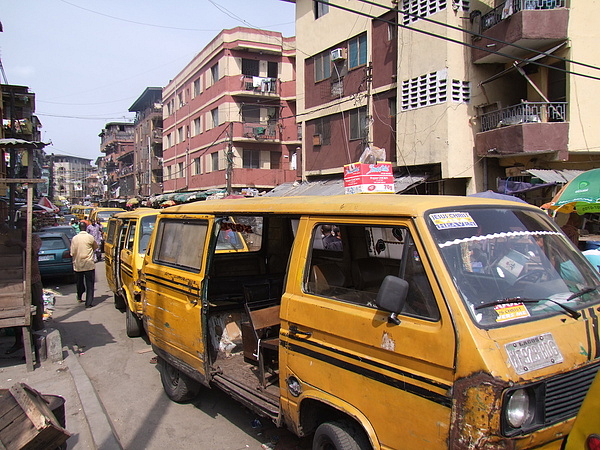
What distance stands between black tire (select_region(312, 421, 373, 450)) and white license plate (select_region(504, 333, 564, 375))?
3.67 feet

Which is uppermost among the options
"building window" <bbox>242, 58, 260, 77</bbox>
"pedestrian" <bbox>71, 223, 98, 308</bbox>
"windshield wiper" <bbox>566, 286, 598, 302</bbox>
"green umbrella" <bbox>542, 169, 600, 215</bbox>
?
"building window" <bbox>242, 58, 260, 77</bbox>

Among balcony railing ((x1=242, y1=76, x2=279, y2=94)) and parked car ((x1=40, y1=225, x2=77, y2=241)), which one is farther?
balcony railing ((x1=242, y1=76, x2=279, y2=94))

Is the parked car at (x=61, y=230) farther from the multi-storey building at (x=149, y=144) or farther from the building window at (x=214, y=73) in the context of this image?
the multi-storey building at (x=149, y=144)

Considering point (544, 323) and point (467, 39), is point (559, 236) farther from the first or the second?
point (467, 39)

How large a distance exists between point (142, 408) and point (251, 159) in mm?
27639

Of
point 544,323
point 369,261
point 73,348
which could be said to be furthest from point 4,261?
point 544,323

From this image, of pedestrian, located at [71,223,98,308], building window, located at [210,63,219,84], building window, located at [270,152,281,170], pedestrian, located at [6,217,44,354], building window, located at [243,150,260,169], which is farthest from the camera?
building window, located at [270,152,281,170]

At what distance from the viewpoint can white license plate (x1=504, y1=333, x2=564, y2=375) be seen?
2174mm

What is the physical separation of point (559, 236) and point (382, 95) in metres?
14.7

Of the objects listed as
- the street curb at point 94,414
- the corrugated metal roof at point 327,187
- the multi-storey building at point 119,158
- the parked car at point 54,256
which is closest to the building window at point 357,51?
the corrugated metal roof at point 327,187

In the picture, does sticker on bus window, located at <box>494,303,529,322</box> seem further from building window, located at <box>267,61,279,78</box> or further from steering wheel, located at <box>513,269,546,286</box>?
building window, located at <box>267,61,279,78</box>

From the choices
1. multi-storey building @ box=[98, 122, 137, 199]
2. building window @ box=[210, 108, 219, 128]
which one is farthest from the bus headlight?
multi-storey building @ box=[98, 122, 137, 199]

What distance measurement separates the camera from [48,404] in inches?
152

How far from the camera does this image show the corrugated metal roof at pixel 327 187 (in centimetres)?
1479
